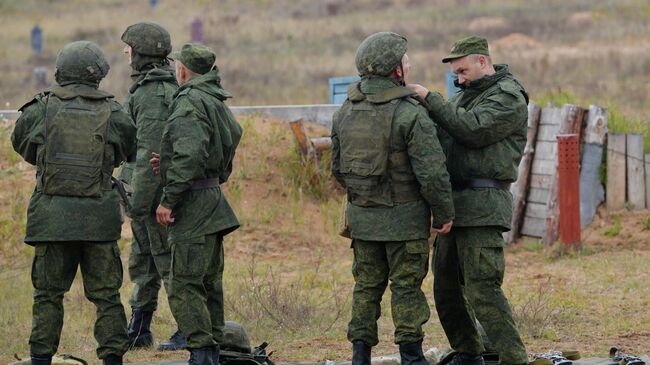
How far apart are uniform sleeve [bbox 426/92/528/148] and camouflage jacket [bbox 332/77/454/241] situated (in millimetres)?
118

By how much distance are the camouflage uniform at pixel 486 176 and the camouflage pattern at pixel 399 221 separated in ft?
Answer: 0.64

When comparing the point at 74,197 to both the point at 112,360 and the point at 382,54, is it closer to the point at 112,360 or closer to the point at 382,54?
the point at 112,360

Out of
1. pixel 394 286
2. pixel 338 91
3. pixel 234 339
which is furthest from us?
pixel 338 91

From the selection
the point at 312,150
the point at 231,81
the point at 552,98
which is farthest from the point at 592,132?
the point at 231,81

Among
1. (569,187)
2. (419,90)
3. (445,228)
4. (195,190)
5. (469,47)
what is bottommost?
(445,228)

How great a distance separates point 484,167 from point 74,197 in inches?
97.1

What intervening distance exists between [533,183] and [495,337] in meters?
5.98

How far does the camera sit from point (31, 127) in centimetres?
785

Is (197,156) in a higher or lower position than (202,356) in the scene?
higher

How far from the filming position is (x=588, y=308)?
10.7 metres

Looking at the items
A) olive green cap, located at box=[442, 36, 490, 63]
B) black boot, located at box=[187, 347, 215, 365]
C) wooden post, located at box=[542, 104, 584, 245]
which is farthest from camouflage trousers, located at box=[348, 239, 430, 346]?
wooden post, located at box=[542, 104, 584, 245]

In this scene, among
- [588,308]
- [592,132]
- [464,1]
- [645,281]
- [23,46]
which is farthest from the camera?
[464,1]

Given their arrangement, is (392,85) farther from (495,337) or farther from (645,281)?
(645,281)

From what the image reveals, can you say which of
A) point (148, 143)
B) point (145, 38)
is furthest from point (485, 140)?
point (145, 38)
